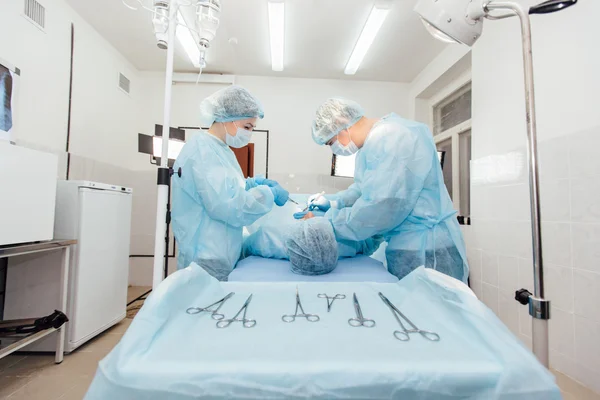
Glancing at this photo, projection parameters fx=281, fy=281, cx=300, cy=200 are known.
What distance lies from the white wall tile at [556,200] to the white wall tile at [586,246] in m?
0.08

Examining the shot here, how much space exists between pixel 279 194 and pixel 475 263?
1.75m

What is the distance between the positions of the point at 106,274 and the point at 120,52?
2.31 metres

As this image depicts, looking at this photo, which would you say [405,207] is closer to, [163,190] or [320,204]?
[320,204]

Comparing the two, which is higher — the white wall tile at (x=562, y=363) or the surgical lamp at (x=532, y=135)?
the surgical lamp at (x=532, y=135)

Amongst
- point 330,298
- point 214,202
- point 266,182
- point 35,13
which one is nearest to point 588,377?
point 330,298

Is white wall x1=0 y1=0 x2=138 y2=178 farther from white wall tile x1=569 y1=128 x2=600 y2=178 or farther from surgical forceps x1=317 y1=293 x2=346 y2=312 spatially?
white wall tile x1=569 y1=128 x2=600 y2=178

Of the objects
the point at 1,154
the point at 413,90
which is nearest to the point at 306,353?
the point at 1,154

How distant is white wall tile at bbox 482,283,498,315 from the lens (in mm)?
2033

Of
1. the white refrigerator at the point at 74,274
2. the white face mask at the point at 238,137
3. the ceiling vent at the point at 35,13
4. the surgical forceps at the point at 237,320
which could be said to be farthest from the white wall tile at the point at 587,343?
the ceiling vent at the point at 35,13

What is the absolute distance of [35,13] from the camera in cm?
196

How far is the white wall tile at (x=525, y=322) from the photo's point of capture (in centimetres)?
176

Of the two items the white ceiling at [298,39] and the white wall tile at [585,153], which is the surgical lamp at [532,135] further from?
the white ceiling at [298,39]

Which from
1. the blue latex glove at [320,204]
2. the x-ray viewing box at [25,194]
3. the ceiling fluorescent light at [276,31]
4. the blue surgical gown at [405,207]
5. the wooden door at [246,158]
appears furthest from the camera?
the wooden door at [246,158]

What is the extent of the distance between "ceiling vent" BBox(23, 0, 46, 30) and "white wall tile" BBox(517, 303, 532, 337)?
150 inches
